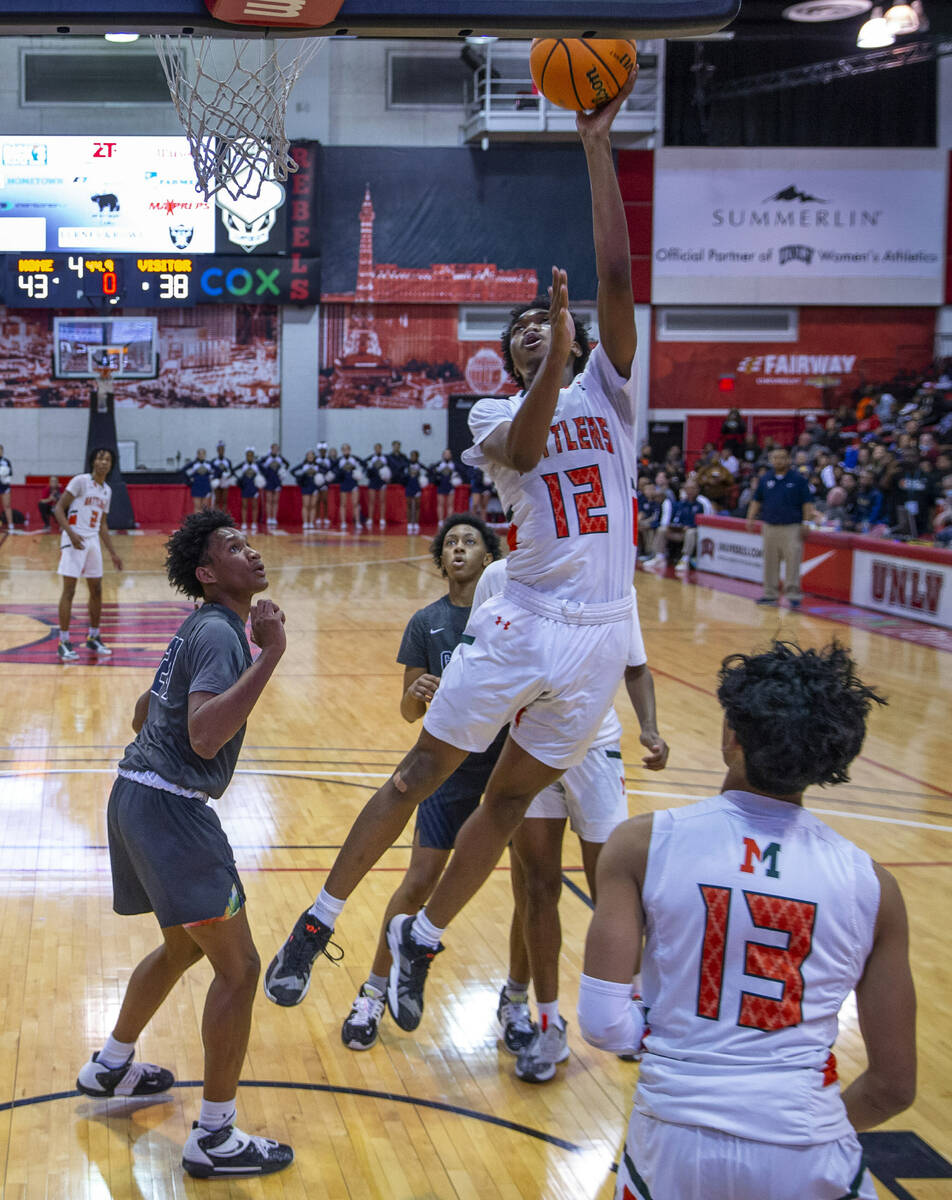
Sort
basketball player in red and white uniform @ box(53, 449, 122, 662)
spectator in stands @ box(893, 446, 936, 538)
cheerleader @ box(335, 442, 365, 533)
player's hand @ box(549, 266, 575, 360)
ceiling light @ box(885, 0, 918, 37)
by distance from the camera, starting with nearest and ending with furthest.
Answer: player's hand @ box(549, 266, 575, 360)
basketball player in red and white uniform @ box(53, 449, 122, 662)
spectator in stands @ box(893, 446, 936, 538)
ceiling light @ box(885, 0, 918, 37)
cheerleader @ box(335, 442, 365, 533)

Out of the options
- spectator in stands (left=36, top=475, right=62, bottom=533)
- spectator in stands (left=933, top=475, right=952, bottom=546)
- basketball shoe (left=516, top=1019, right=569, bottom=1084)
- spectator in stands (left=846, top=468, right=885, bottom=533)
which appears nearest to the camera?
basketball shoe (left=516, top=1019, right=569, bottom=1084)

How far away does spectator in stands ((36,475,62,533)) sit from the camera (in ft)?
77.5

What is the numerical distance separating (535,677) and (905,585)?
1225 centimetres

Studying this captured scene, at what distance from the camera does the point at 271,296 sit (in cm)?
2750

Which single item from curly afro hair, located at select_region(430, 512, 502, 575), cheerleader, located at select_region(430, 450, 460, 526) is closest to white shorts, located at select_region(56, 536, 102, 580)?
curly afro hair, located at select_region(430, 512, 502, 575)

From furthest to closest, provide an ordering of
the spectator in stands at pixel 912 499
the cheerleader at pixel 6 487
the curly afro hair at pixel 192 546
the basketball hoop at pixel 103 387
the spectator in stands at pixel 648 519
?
1. the basketball hoop at pixel 103 387
2. the cheerleader at pixel 6 487
3. the spectator in stands at pixel 648 519
4. the spectator in stands at pixel 912 499
5. the curly afro hair at pixel 192 546

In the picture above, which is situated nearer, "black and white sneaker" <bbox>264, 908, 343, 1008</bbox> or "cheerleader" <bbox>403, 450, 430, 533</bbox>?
"black and white sneaker" <bbox>264, 908, 343, 1008</bbox>

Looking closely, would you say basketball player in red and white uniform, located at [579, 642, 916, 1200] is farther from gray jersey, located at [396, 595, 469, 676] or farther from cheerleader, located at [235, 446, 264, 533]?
cheerleader, located at [235, 446, 264, 533]

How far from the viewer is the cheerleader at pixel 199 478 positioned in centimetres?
2645

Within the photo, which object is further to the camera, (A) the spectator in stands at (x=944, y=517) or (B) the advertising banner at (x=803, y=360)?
(B) the advertising banner at (x=803, y=360)

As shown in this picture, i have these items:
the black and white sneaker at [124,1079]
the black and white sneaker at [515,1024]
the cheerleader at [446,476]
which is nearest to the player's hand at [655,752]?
the black and white sneaker at [515,1024]

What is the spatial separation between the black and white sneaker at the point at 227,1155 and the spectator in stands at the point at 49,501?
2072 cm

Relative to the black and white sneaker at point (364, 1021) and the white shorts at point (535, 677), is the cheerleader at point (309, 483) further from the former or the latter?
the white shorts at point (535, 677)

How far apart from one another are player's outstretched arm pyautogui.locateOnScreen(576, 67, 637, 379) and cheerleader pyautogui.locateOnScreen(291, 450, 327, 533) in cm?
2273
